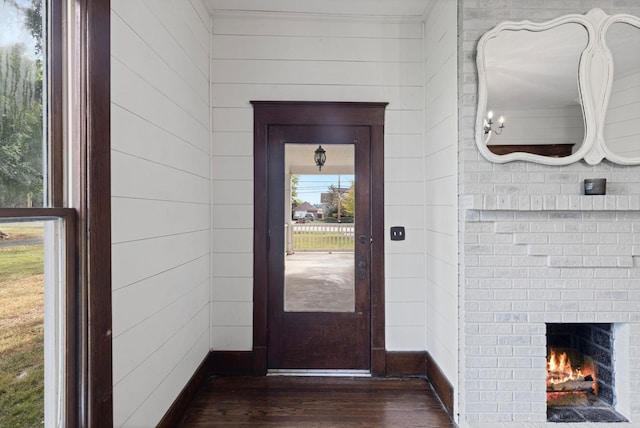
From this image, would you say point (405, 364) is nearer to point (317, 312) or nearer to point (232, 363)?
point (317, 312)

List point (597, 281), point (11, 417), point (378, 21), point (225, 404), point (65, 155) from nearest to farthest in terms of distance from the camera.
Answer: point (11, 417)
point (65, 155)
point (597, 281)
point (225, 404)
point (378, 21)

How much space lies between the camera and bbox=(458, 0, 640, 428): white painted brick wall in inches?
84.7

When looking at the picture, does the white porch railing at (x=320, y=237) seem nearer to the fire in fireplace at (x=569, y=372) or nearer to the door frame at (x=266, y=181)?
the door frame at (x=266, y=181)

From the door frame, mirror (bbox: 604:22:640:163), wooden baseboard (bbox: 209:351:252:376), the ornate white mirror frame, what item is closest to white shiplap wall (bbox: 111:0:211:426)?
wooden baseboard (bbox: 209:351:252:376)

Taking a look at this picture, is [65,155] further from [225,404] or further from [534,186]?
[534,186]

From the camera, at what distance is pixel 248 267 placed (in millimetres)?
2852

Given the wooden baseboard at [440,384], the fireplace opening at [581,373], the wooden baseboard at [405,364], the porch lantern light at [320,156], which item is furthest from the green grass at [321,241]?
the fireplace opening at [581,373]

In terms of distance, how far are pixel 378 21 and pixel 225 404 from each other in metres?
3.11

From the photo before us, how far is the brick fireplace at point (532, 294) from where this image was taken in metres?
2.15

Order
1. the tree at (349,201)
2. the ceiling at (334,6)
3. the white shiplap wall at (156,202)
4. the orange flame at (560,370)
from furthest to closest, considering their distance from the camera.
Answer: the tree at (349,201) < the ceiling at (334,6) < the orange flame at (560,370) < the white shiplap wall at (156,202)

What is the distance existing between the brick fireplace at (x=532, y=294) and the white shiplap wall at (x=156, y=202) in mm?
1780

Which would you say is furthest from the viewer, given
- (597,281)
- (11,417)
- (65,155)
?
(597,281)

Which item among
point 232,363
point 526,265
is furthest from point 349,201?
point 232,363

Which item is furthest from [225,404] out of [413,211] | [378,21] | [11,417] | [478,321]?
[378,21]
